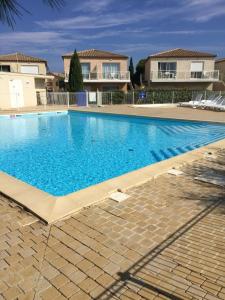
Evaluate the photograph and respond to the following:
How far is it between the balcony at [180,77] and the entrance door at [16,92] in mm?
16246

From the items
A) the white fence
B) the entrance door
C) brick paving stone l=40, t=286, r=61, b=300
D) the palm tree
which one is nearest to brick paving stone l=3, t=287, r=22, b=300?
brick paving stone l=40, t=286, r=61, b=300

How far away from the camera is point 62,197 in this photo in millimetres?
4555

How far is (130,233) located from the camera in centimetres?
354

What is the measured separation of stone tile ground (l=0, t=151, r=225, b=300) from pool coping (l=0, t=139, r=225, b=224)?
0.43 feet

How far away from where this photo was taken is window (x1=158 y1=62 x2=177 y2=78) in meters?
34.1

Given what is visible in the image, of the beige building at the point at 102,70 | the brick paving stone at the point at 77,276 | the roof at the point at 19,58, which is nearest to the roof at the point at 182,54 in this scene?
the beige building at the point at 102,70

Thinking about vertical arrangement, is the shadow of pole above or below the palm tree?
below

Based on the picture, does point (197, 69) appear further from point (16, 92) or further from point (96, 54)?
point (16, 92)

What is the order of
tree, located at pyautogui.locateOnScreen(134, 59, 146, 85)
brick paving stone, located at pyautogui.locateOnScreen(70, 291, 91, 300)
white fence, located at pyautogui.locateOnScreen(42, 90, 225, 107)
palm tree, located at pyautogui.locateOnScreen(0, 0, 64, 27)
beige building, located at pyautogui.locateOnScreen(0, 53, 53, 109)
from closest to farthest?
palm tree, located at pyautogui.locateOnScreen(0, 0, 64, 27) → brick paving stone, located at pyautogui.locateOnScreen(70, 291, 91, 300) → beige building, located at pyautogui.locateOnScreen(0, 53, 53, 109) → white fence, located at pyautogui.locateOnScreen(42, 90, 225, 107) → tree, located at pyautogui.locateOnScreen(134, 59, 146, 85)

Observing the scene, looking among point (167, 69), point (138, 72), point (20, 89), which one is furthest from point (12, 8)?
point (138, 72)

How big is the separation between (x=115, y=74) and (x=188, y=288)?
33098 mm

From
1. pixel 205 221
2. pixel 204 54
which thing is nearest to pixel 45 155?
pixel 205 221

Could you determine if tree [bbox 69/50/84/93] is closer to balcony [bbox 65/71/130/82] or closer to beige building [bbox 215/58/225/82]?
balcony [bbox 65/71/130/82]

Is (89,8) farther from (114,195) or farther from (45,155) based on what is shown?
(45,155)
